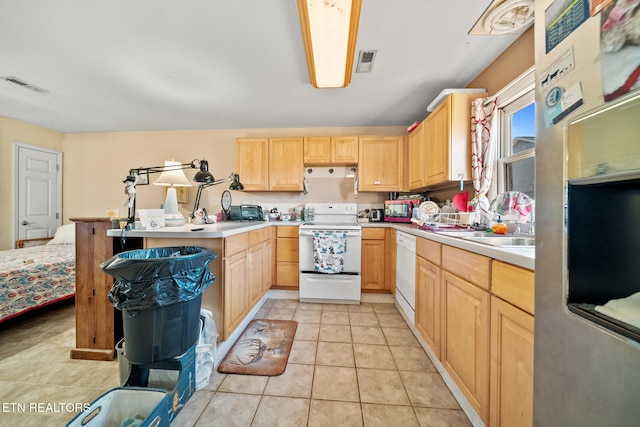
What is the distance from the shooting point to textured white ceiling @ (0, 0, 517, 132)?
4.68ft

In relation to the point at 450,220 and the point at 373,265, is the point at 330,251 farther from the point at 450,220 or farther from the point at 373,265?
the point at 450,220

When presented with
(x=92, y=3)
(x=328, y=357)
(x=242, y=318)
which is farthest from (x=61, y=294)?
(x=328, y=357)

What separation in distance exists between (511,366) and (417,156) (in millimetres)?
2264

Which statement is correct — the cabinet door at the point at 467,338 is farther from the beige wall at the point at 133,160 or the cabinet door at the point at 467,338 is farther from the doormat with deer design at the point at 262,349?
the beige wall at the point at 133,160

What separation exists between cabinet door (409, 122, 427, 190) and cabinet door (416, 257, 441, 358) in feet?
3.92

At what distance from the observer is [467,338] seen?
3.63 ft

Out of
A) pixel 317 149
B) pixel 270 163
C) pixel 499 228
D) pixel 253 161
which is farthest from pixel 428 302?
pixel 253 161

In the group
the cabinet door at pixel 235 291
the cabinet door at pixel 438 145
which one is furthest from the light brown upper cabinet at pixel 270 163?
the cabinet door at pixel 438 145

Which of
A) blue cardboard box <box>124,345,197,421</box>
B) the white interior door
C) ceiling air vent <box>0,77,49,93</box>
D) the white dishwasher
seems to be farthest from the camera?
the white interior door

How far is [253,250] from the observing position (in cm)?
210

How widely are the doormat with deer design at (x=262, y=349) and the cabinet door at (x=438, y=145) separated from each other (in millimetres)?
1998

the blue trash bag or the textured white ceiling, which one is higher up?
the textured white ceiling

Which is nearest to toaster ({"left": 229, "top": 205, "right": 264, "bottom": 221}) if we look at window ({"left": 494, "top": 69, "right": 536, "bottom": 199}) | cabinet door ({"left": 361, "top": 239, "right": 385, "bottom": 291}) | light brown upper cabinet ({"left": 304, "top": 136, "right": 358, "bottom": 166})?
light brown upper cabinet ({"left": 304, "top": 136, "right": 358, "bottom": 166})

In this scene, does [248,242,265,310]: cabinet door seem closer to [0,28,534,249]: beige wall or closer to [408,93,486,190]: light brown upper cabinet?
[0,28,534,249]: beige wall
